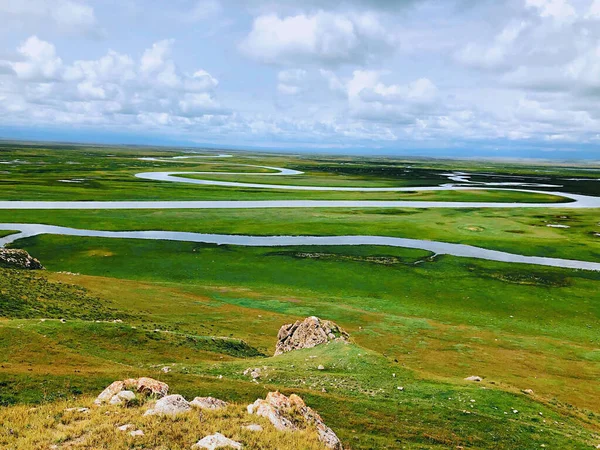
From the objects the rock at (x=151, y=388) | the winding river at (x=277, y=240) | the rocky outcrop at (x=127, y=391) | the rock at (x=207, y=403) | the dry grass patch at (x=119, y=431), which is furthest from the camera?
the winding river at (x=277, y=240)

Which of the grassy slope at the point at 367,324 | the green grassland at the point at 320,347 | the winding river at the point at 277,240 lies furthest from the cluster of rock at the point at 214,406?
the winding river at the point at 277,240

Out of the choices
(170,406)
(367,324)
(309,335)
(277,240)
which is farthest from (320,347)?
(277,240)

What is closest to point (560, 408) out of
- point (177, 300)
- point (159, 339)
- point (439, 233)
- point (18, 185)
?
point (159, 339)

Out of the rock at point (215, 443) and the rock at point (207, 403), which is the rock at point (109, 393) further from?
the rock at point (215, 443)

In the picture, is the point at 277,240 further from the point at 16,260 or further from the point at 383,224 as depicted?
the point at 16,260

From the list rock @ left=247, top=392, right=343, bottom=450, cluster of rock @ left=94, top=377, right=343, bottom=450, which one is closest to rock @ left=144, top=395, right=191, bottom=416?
cluster of rock @ left=94, top=377, right=343, bottom=450

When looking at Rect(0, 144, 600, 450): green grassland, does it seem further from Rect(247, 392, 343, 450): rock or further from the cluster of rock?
Rect(247, 392, 343, 450): rock
